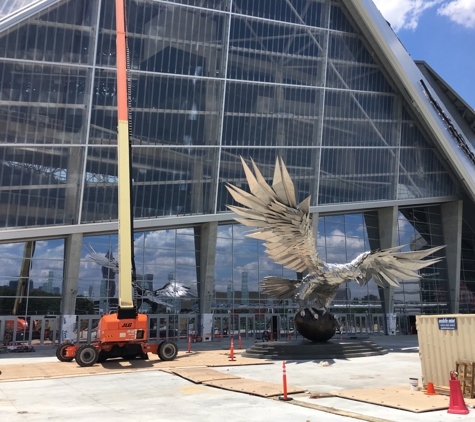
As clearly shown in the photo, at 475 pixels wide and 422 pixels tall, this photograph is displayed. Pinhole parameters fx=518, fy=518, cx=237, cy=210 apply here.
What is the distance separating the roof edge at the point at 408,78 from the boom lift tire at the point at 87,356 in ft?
113

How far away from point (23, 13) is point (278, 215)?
72.6 ft

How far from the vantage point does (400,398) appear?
1161cm

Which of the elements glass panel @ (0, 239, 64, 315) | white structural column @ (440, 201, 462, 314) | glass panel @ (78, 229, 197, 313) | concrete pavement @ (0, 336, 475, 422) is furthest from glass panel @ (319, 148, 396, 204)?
concrete pavement @ (0, 336, 475, 422)

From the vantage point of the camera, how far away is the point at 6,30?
29984 millimetres

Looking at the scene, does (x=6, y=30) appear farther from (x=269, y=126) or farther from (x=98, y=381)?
(x=98, y=381)

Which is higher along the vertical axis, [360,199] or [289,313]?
[360,199]

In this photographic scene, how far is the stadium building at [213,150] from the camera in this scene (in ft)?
104

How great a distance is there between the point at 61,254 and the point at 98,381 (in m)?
19.7

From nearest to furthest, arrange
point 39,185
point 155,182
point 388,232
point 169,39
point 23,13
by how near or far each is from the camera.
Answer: point 23,13
point 39,185
point 155,182
point 169,39
point 388,232

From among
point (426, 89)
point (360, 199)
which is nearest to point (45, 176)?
point (360, 199)

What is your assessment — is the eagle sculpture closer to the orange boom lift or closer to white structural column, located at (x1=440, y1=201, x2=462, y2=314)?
the orange boom lift

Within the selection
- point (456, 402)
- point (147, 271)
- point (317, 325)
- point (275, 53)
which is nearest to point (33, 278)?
point (147, 271)

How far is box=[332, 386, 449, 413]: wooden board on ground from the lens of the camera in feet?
34.5

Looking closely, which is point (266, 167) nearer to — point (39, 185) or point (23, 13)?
point (39, 185)
